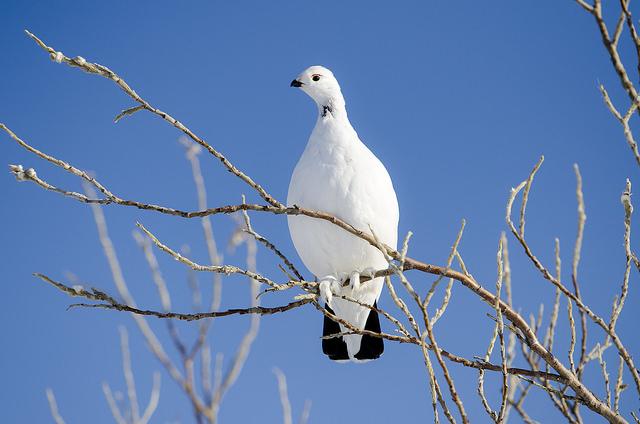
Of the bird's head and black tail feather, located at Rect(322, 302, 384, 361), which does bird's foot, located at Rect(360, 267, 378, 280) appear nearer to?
black tail feather, located at Rect(322, 302, 384, 361)

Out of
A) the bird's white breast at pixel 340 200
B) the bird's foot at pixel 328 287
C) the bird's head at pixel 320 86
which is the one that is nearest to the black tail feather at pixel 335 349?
the bird's foot at pixel 328 287

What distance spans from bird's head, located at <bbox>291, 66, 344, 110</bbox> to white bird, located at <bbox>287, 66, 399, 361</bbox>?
0.06 metres

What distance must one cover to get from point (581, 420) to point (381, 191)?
1656 millimetres

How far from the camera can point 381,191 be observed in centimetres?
367

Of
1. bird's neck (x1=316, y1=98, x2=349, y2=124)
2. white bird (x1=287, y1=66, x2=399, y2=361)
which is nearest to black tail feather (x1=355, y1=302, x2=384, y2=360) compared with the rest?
white bird (x1=287, y1=66, x2=399, y2=361)

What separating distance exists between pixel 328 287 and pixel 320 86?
1.30 meters

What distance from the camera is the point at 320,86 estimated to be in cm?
416

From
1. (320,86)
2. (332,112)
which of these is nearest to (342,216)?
(332,112)

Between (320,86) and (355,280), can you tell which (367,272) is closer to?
(355,280)

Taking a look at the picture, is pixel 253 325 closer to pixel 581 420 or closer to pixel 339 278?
pixel 339 278

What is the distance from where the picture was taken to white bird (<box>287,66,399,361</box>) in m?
3.55

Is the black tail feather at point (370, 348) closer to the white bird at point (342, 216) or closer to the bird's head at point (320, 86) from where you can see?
the white bird at point (342, 216)

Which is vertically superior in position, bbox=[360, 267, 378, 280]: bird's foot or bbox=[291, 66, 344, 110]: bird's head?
bbox=[291, 66, 344, 110]: bird's head

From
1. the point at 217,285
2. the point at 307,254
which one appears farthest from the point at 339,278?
the point at 217,285
